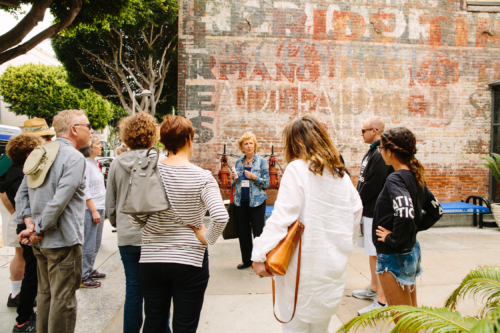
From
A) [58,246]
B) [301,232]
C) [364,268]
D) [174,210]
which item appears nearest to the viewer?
[301,232]

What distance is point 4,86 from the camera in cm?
2516

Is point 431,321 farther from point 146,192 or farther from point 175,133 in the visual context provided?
→ point 175,133

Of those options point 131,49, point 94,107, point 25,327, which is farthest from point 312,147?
point 94,107

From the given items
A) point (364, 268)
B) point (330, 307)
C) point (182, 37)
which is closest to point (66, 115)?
point (330, 307)

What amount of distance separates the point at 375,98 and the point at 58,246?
25.8ft

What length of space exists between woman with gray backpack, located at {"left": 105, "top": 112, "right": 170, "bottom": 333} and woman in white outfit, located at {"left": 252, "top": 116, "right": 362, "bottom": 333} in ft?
4.15

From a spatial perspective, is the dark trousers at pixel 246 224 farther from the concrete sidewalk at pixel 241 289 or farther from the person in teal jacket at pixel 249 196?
the concrete sidewalk at pixel 241 289

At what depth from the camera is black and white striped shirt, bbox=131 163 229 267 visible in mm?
1994

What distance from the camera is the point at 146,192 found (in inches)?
77.4

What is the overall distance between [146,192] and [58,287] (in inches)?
47.6

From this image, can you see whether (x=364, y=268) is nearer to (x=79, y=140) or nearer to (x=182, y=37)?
(x=79, y=140)

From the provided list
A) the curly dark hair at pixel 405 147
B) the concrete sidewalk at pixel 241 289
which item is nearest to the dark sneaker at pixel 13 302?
the concrete sidewalk at pixel 241 289

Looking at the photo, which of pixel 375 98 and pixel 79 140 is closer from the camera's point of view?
pixel 79 140

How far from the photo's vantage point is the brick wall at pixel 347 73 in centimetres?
801
